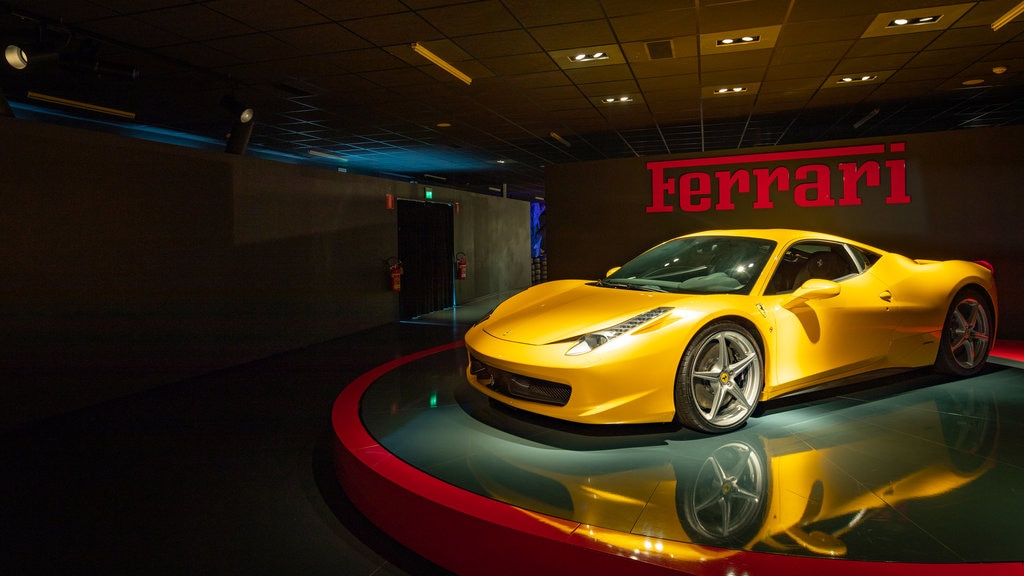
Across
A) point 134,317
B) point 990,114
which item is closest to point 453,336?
point 134,317

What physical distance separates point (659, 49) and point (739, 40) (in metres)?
0.73

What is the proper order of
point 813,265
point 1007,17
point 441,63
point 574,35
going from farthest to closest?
point 441,63, point 574,35, point 1007,17, point 813,265

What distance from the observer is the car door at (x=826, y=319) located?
10.7 feet

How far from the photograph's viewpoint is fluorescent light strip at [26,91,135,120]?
24.6 feet

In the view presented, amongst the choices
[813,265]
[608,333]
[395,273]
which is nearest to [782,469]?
[608,333]

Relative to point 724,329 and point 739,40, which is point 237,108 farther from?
point 724,329

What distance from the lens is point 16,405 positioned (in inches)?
154

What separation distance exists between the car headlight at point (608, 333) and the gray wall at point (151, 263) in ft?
12.3

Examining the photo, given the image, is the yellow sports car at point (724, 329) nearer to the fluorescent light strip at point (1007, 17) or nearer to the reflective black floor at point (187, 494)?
the reflective black floor at point (187, 494)

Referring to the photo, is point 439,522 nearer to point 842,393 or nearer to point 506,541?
point 506,541

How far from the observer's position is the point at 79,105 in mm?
7938

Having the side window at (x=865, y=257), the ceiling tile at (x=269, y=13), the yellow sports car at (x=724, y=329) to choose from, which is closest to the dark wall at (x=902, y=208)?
the yellow sports car at (x=724, y=329)

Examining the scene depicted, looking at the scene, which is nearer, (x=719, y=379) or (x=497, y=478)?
(x=497, y=478)

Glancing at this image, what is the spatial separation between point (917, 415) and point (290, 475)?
11.2ft
